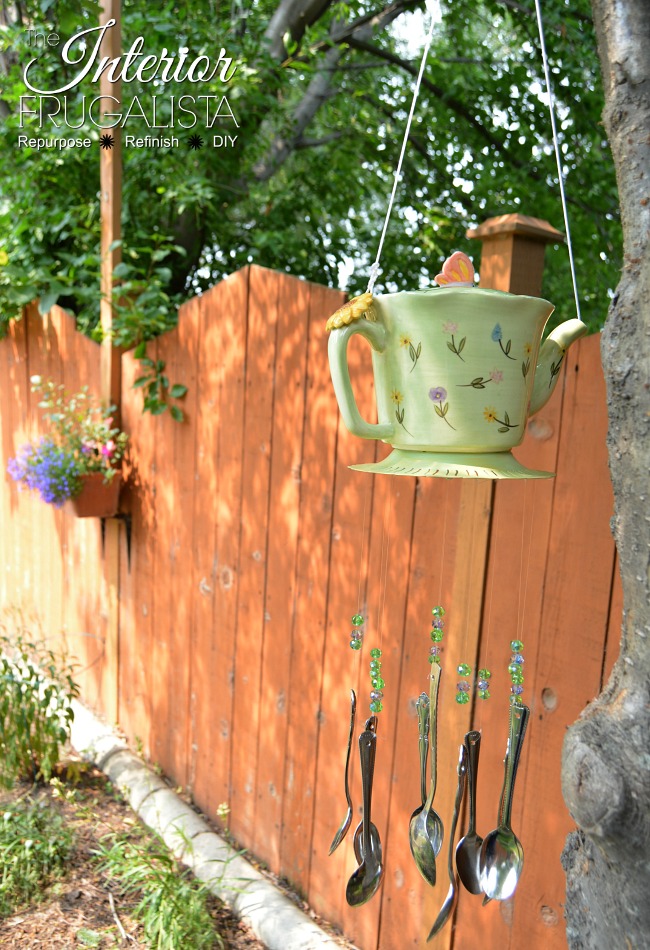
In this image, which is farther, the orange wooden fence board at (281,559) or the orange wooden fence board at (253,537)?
the orange wooden fence board at (253,537)

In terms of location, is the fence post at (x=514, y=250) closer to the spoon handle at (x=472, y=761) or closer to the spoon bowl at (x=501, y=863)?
the spoon handle at (x=472, y=761)

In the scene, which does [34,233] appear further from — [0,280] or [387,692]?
[387,692]

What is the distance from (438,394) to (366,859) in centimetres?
86

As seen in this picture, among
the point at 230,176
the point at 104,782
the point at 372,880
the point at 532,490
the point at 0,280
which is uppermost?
the point at 230,176

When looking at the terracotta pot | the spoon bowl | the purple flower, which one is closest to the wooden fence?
the terracotta pot

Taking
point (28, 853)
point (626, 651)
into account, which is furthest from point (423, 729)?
point (28, 853)

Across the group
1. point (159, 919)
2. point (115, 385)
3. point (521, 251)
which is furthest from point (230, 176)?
point (159, 919)

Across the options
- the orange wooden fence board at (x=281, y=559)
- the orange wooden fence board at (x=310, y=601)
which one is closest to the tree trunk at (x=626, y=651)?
the orange wooden fence board at (x=310, y=601)

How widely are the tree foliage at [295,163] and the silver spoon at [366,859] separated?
6.86 ft

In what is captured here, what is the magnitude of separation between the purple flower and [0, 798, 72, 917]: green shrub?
85.3 inches

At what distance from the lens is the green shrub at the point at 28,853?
2.59m

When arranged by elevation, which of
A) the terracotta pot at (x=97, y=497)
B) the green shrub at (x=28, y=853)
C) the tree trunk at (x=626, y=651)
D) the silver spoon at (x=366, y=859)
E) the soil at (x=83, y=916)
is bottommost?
the soil at (x=83, y=916)

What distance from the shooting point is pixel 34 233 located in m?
3.76

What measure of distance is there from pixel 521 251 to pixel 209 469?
151cm
